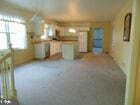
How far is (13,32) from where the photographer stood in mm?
5648

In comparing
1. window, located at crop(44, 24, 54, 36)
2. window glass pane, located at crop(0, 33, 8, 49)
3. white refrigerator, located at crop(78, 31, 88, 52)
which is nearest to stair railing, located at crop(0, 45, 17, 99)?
window glass pane, located at crop(0, 33, 8, 49)

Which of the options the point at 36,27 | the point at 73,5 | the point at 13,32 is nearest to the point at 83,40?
the point at 36,27

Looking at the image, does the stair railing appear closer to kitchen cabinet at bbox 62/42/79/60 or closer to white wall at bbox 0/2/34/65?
white wall at bbox 0/2/34/65

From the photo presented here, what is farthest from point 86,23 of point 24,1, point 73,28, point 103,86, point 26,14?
point 103,86

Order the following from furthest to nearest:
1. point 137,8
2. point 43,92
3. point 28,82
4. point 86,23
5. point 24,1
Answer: point 86,23 → point 24,1 → point 28,82 → point 43,92 → point 137,8

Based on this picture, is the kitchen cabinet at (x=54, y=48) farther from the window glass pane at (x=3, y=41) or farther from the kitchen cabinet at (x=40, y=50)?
the window glass pane at (x=3, y=41)

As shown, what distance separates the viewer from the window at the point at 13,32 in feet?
16.3

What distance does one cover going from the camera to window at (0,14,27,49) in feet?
16.3

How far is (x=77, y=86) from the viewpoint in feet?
11.3

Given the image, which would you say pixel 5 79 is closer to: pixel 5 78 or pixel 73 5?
pixel 5 78

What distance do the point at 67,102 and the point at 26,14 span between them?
207 inches

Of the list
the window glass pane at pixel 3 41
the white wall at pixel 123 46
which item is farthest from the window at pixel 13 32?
the white wall at pixel 123 46

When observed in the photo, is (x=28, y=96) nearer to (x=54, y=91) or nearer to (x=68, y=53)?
(x=54, y=91)

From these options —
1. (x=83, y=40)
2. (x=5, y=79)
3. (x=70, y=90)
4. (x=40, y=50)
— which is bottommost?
(x=70, y=90)
